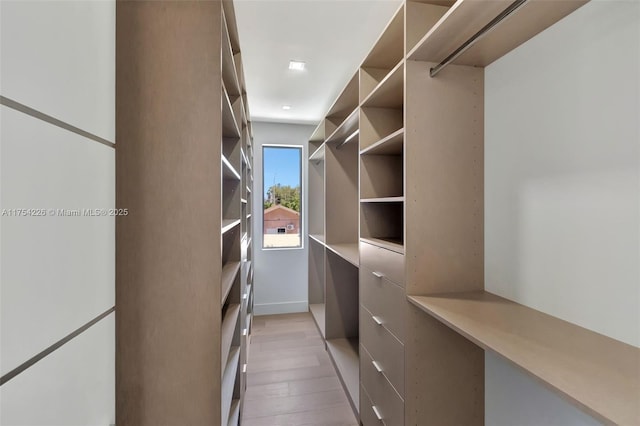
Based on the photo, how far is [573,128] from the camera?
Answer: 3.34ft

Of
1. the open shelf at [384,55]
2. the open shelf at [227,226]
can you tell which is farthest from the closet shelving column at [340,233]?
the open shelf at [227,226]

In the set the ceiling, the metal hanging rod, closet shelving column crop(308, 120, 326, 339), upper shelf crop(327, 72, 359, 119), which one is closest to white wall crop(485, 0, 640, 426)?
the metal hanging rod

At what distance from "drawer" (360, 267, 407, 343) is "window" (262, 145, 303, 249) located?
2431mm

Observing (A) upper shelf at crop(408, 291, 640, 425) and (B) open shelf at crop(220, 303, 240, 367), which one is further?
(B) open shelf at crop(220, 303, 240, 367)

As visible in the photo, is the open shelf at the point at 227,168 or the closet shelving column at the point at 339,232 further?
the closet shelving column at the point at 339,232

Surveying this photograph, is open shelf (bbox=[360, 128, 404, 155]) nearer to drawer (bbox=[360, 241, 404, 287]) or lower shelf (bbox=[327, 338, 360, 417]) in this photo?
drawer (bbox=[360, 241, 404, 287])

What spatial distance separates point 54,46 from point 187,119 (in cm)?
41

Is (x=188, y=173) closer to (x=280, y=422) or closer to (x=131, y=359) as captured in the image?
(x=131, y=359)

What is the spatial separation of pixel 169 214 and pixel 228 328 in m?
0.81

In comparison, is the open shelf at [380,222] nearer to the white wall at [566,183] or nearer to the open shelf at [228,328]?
the white wall at [566,183]

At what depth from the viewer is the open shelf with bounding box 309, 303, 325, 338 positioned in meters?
3.39

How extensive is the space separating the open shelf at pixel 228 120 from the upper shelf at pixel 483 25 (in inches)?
34.6

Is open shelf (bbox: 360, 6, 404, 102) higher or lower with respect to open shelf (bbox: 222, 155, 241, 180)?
higher

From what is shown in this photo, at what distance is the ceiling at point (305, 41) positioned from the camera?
5.73ft
